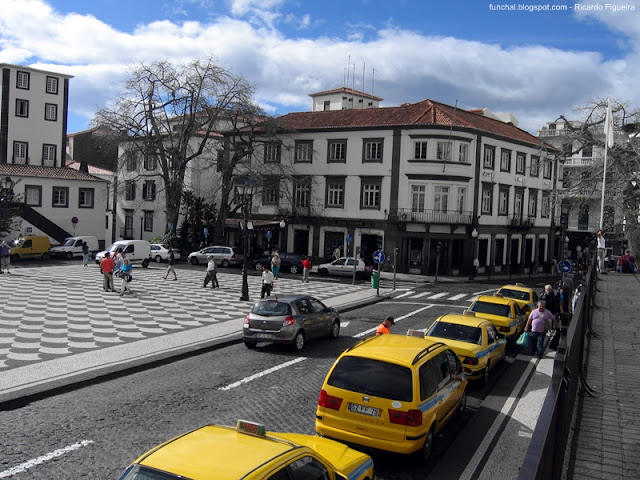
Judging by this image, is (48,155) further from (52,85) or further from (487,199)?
(487,199)

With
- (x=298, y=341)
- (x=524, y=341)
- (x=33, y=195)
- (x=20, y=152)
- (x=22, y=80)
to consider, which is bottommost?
(x=298, y=341)

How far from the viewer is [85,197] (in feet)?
176

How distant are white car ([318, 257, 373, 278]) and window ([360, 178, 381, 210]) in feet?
20.5

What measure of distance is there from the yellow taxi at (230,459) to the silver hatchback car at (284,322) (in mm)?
10002

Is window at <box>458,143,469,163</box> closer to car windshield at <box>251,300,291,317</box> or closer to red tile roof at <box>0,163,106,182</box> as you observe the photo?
car windshield at <box>251,300,291,317</box>

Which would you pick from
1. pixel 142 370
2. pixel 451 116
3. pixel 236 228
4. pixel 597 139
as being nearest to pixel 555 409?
pixel 142 370

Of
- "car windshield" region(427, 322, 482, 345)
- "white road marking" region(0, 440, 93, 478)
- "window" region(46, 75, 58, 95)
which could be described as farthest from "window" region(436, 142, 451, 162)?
"white road marking" region(0, 440, 93, 478)

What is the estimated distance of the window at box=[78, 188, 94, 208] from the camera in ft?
174

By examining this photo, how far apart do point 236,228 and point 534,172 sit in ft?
89.1

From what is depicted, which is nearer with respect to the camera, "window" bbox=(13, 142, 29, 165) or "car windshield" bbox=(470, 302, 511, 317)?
"car windshield" bbox=(470, 302, 511, 317)

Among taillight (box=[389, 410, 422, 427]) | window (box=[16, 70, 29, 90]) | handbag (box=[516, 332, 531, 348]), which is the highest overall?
window (box=[16, 70, 29, 90])

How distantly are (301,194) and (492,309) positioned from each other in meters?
31.7

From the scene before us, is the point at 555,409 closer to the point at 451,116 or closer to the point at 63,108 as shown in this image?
the point at 451,116

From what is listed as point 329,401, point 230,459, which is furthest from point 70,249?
point 230,459
